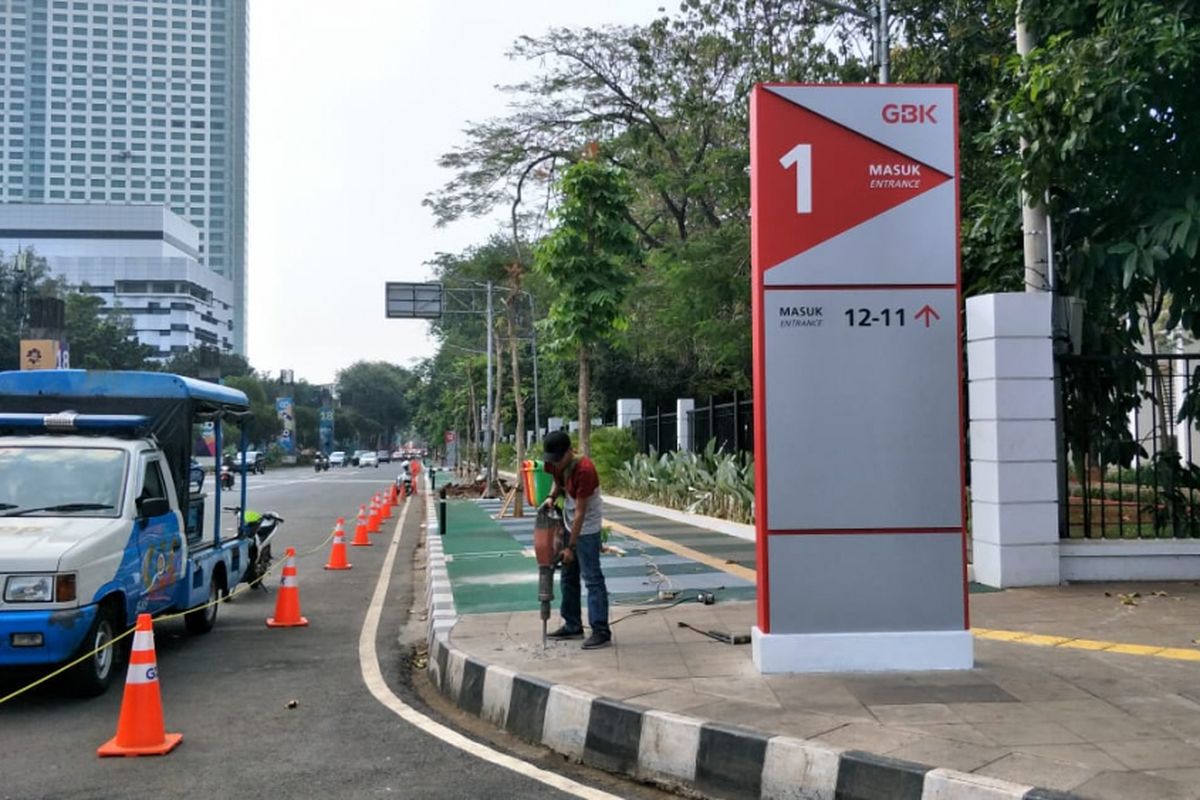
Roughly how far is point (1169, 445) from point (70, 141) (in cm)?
17508

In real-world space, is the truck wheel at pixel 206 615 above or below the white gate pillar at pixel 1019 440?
below

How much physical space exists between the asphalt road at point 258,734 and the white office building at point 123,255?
404 ft

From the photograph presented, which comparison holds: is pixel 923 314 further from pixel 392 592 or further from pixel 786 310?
pixel 392 592

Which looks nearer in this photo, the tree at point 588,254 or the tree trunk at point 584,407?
the tree at point 588,254

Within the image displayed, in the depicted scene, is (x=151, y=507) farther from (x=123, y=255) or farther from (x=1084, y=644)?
Answer: (x=123, y=255)

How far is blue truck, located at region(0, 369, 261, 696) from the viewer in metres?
6.27

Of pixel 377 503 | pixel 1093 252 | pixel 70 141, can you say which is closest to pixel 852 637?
pixel 1093 252

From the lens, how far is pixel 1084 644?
7.03 metres

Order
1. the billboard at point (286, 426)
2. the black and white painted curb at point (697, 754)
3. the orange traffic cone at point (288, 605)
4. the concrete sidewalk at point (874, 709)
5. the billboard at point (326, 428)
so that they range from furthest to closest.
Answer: the billboard at point (326, 428) → the billboard at point (286, 426) → the orange traffic cone at point (288, 605) → the concrete sidewalk at point (874, 709) → the black and white painted curb at point (697, 754)

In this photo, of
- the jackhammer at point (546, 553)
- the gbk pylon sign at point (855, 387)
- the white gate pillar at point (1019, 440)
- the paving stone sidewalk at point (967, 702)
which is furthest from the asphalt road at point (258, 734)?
the white gate pillar at point (1019, 440)

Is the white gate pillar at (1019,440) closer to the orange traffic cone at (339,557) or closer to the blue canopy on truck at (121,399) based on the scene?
the blue canopy on truck at (121,399)

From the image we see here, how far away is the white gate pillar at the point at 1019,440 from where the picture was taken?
931cm

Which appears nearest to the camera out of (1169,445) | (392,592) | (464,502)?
(1169,445)

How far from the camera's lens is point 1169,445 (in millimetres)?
10359
